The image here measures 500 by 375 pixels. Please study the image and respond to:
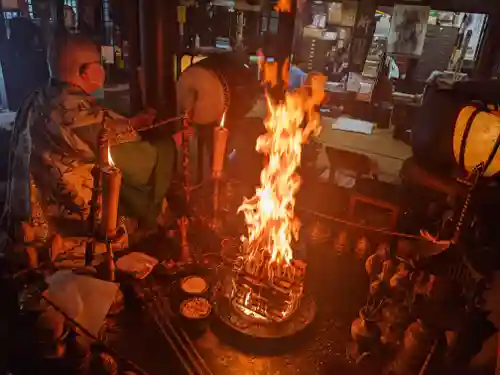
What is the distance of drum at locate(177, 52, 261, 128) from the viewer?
4.90 meters

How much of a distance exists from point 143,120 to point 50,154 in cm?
111

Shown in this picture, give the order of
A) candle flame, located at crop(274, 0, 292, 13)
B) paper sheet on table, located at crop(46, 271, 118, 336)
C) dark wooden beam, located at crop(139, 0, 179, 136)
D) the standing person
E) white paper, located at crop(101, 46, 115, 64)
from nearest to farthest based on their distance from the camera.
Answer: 1. paper sheet on table, located at crop(46, 271, 118, 336)
2. dark wooden beam, located at crop(139, 0, 179, 136)
3. candle flame, located at crop(274, 0, 292, 13)
4. the standing person
5. white paper, located at crop(101, 46, 115, 64)

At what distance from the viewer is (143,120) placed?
4.93 meters

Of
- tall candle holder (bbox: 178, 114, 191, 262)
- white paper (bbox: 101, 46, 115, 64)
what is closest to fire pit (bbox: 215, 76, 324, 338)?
tall candle holder (bbox: 178, 114, 191, 262)

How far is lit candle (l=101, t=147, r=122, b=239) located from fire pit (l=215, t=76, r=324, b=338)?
4.66 ft

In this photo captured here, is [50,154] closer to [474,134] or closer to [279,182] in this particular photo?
[279,182]

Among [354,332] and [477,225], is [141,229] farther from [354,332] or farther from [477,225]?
[477,225]

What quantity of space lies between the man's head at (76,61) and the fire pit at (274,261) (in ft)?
5.58

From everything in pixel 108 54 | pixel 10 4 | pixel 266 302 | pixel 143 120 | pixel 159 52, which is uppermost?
pixel 10 4

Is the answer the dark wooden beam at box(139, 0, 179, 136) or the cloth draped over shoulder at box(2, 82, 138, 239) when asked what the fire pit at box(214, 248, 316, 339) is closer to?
the cloth draped over shoulder at box(2, 82, 138, 239)

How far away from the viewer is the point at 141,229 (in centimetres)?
496

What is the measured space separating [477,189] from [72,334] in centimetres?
257

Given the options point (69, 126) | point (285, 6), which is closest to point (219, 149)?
point (69, 126)

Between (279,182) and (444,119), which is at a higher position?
(444,119)
